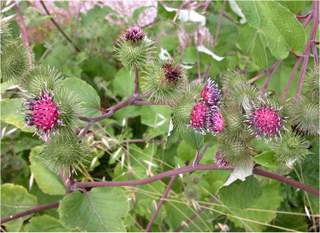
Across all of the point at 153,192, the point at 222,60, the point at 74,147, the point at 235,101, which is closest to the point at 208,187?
the point at 153,192

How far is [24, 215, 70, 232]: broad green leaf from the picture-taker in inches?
68.5

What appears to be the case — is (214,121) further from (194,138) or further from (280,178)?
(280,178)

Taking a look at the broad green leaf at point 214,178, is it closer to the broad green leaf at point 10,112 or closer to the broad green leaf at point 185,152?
the broad green leaf at point 185,152

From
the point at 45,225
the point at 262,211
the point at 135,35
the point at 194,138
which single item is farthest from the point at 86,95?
the point at 262,211

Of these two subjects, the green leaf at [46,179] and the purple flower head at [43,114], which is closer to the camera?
the purple flower head at [43,114]

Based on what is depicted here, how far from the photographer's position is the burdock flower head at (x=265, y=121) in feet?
4.18

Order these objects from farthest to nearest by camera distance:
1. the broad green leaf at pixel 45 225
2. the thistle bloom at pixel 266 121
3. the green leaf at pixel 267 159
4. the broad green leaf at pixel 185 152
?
the broad green leaf at pixel 185 152 → the broad green leaf at pixel 45 225 → the green leaf at pixel 267 159 → the thistle bloom at pixel 266 121

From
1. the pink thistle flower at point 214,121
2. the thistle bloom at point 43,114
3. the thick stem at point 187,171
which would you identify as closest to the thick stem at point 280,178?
the thick stem at point 187,171

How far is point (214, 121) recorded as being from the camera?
129cm

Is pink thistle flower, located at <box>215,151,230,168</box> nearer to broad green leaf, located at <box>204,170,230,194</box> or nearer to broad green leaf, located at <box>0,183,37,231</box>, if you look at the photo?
broad green leaf, located at <box>204,170,230,194</box>

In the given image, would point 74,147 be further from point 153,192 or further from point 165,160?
point 165,160

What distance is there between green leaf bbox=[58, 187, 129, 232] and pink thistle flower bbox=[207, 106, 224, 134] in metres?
0.44

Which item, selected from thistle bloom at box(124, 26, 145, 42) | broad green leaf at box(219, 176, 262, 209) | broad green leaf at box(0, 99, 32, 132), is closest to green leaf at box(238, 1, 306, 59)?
thistle bloom at box(124, 26, 145, 42)

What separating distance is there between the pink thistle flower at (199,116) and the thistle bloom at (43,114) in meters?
0.33
